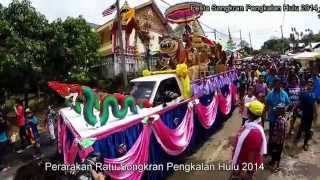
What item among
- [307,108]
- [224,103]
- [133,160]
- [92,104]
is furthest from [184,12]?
[133,160]

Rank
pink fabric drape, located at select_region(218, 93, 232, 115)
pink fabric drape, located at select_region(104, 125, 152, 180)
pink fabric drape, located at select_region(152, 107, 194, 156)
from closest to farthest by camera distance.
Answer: pink fabric drape, located at select_region(104, 125, 152, 180) < pink fabric drape, located at select_region(152, 107, 194, 156) < pink fabric drape, located at select_region(218, 93, 232, 115)

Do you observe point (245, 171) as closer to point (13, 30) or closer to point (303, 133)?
point (303, 133)

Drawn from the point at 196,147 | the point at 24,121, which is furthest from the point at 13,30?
the point at 196,147

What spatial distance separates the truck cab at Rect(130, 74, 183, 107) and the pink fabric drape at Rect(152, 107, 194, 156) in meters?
0.52

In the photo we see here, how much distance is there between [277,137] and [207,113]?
287 centimetres

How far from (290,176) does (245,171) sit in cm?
289

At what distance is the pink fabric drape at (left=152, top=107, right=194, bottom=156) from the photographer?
750 centimetres

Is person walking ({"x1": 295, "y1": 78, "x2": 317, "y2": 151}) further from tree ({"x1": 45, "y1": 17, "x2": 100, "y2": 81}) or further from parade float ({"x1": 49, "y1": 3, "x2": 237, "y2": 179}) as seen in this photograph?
tree ({"x1": 45, "y1": 17, "x2": 100, "y2": 81})

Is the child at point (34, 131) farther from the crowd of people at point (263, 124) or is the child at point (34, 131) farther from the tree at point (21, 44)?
the tree at point (21, 44)

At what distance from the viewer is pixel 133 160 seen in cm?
635

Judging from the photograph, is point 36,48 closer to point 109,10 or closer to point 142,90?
point 109,10

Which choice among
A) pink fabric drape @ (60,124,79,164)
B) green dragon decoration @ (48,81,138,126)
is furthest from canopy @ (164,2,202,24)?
pink fabric drape @ (60,124,79,164)

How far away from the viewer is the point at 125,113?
7.02 metres

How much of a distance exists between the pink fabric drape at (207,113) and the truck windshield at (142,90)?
1348 millimetres
